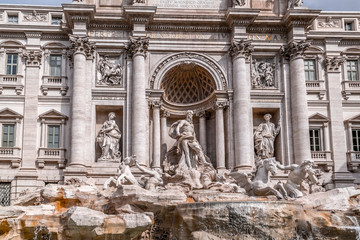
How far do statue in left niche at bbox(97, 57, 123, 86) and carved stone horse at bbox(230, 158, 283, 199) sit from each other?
1029cm

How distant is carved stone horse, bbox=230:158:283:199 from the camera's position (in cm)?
2450

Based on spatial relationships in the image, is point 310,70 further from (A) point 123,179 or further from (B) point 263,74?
(A) point 123,179

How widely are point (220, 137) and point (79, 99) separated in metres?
9.21

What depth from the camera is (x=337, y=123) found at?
108 feet

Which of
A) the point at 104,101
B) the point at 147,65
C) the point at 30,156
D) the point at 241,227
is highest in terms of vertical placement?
the point at 147,65

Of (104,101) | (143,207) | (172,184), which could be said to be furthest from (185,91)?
(143,207)

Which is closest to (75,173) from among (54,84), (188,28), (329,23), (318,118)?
(54,84)

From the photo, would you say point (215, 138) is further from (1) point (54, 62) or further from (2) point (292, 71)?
(1) point (54, 62)

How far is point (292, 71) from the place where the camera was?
32.5 metres

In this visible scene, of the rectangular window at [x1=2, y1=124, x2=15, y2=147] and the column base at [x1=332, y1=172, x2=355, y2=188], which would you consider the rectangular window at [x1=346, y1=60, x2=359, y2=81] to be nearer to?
the column base at [x1=332, y1=172, x2=355, y2=188]

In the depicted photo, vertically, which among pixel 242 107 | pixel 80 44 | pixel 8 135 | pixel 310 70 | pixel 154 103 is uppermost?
pixel 80 44

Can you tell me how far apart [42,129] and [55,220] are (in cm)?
1277

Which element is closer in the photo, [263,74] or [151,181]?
[151,181]

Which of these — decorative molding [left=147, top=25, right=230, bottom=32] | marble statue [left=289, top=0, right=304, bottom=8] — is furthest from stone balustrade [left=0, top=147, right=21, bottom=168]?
marble statue [left=289, top=0, right=304, bottom=8]
